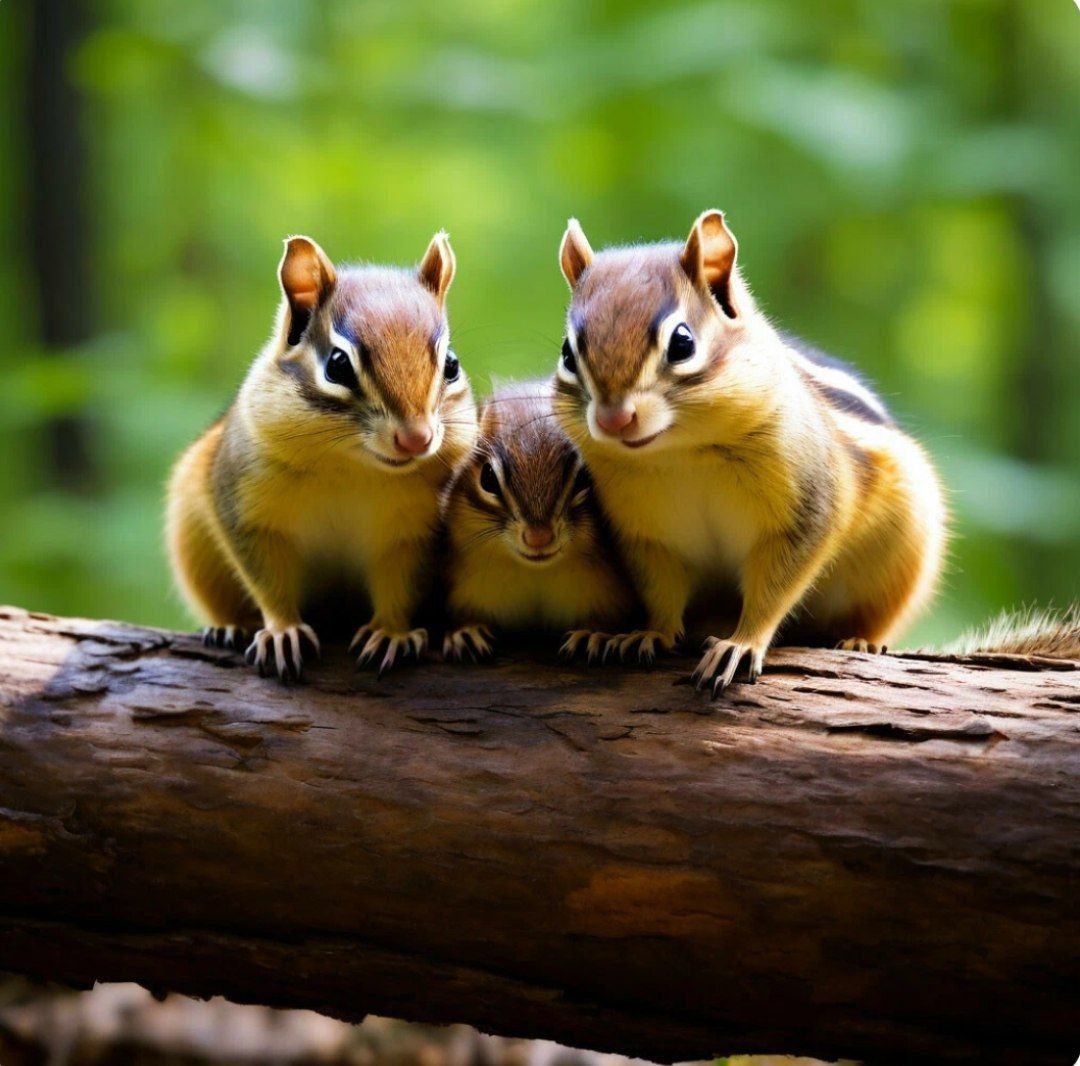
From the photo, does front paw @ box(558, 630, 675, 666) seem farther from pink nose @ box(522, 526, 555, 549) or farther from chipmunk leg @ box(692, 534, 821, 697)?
pink nose @ box(522, 526, 555, 549)

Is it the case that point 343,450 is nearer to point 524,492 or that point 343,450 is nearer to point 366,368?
point 366,368

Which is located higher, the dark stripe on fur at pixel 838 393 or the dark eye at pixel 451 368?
the dark stripe on fur at pixel 838 393

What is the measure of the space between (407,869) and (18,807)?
857mm

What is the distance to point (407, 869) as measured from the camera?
234cm

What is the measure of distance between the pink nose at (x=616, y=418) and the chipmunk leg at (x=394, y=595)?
728 mm

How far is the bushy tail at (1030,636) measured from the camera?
2939 millimetres

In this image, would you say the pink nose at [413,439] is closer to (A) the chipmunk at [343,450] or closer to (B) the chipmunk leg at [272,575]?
(A) the chipmunk at [343,450]

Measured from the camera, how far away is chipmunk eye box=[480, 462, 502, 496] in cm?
271

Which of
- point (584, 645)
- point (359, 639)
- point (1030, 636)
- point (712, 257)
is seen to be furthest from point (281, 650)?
point (1030, 636)

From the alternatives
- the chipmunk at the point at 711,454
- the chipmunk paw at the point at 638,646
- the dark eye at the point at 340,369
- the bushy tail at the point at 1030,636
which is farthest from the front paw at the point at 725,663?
the dark eye at the point at 340,369

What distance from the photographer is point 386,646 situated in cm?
277

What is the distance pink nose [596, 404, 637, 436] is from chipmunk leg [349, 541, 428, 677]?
728mm

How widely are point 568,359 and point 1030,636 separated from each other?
1.45 m

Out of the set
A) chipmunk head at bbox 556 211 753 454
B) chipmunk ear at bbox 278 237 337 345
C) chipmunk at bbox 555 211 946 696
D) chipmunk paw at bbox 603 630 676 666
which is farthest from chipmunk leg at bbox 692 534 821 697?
chipmunk ear at bbox 278 237 337 345
